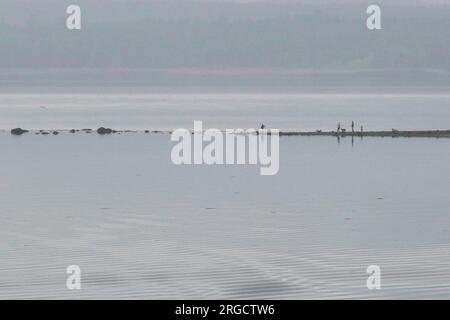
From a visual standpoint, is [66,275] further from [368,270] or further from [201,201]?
[201,201]

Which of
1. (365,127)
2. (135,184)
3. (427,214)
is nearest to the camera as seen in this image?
(427,214)

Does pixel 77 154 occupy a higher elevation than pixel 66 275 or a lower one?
higher

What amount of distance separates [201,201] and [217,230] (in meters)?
8.85

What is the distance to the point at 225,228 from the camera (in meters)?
38.8

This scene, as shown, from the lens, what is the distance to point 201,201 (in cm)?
4716

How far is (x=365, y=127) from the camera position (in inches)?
5044

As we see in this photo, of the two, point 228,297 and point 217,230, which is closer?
point 228,297

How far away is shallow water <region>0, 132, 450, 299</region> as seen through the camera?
2892cm

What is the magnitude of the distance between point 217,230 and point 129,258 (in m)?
6.33

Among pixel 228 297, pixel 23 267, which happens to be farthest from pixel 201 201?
pixel 228 297

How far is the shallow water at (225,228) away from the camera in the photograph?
28922 millimetres
